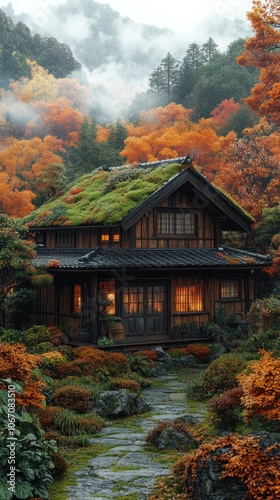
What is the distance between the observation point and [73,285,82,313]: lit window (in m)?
27.2

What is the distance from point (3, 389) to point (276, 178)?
29343 millimetres

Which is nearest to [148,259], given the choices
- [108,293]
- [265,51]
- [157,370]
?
[108,293]

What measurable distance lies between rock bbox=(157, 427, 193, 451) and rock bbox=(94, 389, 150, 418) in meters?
3.05

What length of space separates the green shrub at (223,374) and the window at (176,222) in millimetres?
11253

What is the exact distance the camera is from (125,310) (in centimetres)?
2698

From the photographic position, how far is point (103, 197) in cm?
3005

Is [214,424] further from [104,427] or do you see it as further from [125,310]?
[125,310]

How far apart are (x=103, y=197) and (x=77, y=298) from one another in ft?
16.7

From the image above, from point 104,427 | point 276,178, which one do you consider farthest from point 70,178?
point 104,427

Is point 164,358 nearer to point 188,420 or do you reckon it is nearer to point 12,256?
point 12,256

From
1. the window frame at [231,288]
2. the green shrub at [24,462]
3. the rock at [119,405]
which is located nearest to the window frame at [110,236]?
the window frame at [231,288]

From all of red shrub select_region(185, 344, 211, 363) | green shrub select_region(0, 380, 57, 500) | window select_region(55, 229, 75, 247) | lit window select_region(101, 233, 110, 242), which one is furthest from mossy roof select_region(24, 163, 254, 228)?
green shrub select_region(0, 380, 57, 500)

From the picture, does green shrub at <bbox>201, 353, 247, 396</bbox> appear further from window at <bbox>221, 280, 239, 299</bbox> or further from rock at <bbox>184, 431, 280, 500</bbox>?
window at <bbox>221, 280, 239, 299</bbox>

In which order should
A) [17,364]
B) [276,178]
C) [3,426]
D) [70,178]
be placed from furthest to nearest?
[70,178], [276,178], [17,364], [3,426]
